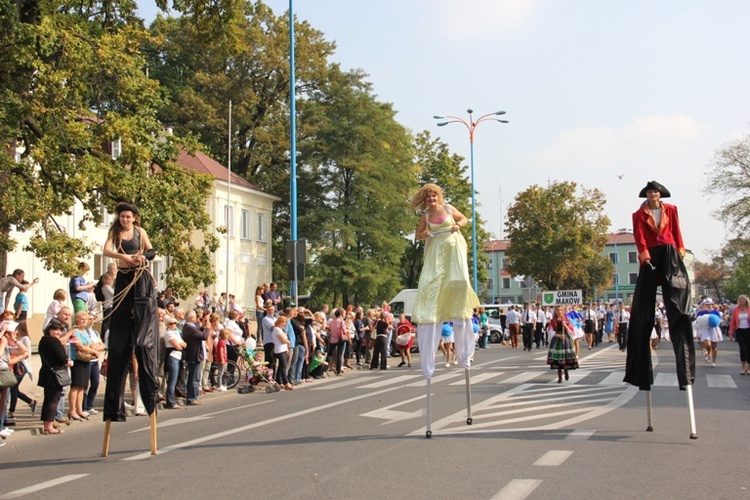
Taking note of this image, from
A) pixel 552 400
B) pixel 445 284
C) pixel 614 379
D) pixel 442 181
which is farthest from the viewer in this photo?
pixel 442 181

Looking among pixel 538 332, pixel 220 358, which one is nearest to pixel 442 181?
pixel 538 332

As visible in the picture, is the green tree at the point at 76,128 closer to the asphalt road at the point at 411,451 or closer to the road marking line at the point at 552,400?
the asphalt road at the point at 411,451

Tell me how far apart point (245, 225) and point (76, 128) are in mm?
34617

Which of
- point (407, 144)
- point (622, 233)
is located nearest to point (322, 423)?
point (407, 144)

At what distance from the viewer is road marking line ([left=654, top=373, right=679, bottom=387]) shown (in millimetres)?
16172

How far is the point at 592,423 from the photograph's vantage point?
32.5 feet

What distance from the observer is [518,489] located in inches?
244

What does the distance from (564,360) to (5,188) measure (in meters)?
12.4

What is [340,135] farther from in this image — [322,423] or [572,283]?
[322,423]

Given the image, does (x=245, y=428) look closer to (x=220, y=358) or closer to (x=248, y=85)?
(x=220, y=358)

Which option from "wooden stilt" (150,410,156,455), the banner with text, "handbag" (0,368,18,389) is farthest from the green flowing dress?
the banner with text

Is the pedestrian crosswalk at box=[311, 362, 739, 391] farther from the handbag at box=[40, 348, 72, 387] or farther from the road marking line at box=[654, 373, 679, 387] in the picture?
the handbag at box=[40, 348, 72, 387]

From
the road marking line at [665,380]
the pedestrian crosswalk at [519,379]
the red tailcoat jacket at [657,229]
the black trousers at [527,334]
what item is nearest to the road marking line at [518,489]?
the red tailcoat jacket at [657,229]

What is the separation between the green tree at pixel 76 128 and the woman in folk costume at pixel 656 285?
13351mm
